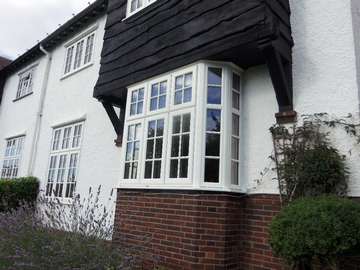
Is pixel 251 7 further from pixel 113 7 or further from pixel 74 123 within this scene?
pixel 74 123

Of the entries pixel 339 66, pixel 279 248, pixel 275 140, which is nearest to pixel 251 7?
pixel 339 66

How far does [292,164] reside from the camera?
453cm

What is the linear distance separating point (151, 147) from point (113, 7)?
13.1 ft

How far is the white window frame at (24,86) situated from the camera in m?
13.0

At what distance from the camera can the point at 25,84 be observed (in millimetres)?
13695

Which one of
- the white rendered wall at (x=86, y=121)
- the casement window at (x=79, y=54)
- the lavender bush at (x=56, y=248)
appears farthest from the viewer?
the casement window at (x=79, y=54)

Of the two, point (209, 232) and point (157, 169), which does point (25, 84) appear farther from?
point (209, 232)

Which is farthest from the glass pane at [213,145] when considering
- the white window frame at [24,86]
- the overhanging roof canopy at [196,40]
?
the white window frame at [24,86]

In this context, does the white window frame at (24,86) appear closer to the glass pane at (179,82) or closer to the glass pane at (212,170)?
the glass pane at (179,82)

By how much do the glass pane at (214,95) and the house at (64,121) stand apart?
321 cm

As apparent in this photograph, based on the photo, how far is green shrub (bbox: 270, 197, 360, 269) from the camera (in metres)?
3.39

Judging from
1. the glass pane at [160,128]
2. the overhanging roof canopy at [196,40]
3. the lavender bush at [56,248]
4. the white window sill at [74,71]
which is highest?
the white window sill at [74,71]

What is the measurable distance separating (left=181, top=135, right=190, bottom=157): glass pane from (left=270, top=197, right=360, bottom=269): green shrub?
1853 mm

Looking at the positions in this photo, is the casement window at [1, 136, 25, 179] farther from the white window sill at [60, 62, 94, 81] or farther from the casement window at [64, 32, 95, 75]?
the casement window at [64, 32, 95, 75]
